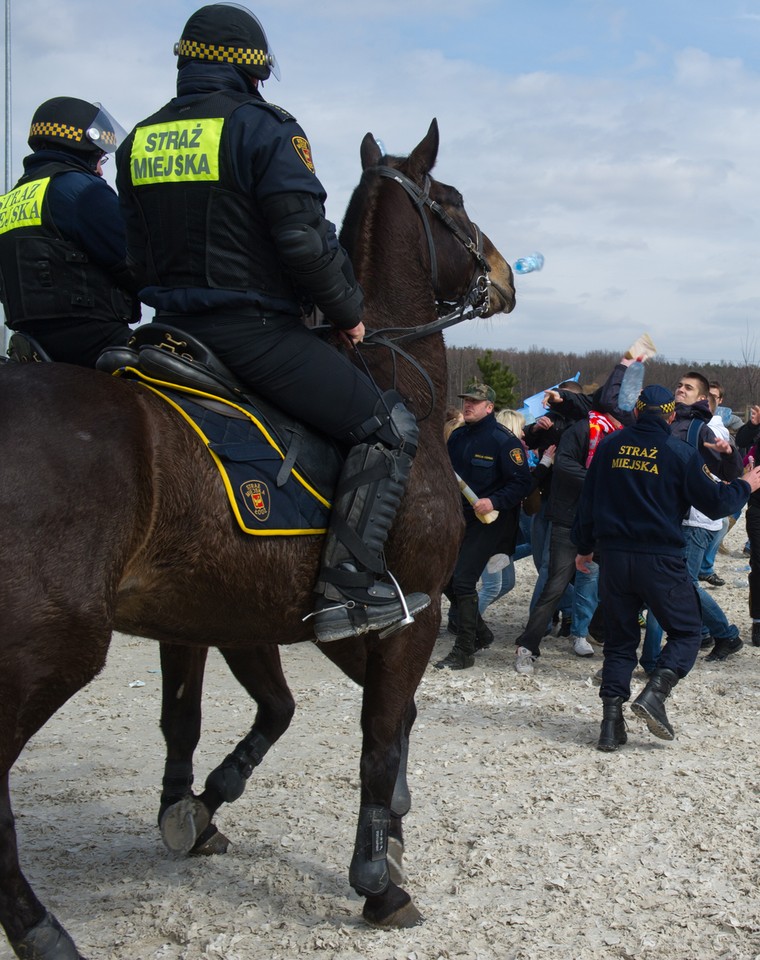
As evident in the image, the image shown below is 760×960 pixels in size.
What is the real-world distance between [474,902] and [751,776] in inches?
95.9

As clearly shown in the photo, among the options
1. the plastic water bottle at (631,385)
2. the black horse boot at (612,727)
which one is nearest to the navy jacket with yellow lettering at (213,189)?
the black horse boot at (612,727)

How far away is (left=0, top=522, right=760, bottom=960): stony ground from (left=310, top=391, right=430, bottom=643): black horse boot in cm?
130

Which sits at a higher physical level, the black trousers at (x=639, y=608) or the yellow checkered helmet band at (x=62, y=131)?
the yellow checkered helmet band at (x=62, y=131)

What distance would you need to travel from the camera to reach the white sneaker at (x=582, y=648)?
968 centimetres

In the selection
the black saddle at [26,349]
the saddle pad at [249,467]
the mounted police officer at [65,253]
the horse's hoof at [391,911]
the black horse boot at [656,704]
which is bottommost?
the horse's hoof at [391,911]

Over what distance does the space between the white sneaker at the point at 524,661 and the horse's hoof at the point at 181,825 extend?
463 centimetres

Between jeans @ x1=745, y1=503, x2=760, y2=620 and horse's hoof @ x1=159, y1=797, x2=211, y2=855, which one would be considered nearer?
horse's hoof @ x1=159, y1=797, x2=211, y2=855

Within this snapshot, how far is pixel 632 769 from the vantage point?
6.45m

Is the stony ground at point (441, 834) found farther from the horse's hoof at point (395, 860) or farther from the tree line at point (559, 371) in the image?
the tree line at point (559, 371)

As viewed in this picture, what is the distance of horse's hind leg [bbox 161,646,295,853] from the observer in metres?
4.87

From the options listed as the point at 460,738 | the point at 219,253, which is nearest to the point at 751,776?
the point at 460,738

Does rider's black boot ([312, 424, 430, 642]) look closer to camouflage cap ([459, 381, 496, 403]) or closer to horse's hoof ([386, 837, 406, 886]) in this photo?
horse's hoof ([386, 837, 406, 886])

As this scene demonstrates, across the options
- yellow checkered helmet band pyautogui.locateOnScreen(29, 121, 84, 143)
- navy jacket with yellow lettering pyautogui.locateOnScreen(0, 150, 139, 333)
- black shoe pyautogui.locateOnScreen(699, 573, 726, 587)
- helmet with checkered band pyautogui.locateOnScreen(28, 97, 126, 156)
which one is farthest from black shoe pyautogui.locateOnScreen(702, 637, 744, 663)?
yellow checkered helmet band pyautogui.locateOnScreen(29, 121, 84, 143)

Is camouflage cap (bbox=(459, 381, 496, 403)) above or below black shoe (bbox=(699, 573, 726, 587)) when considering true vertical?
above
